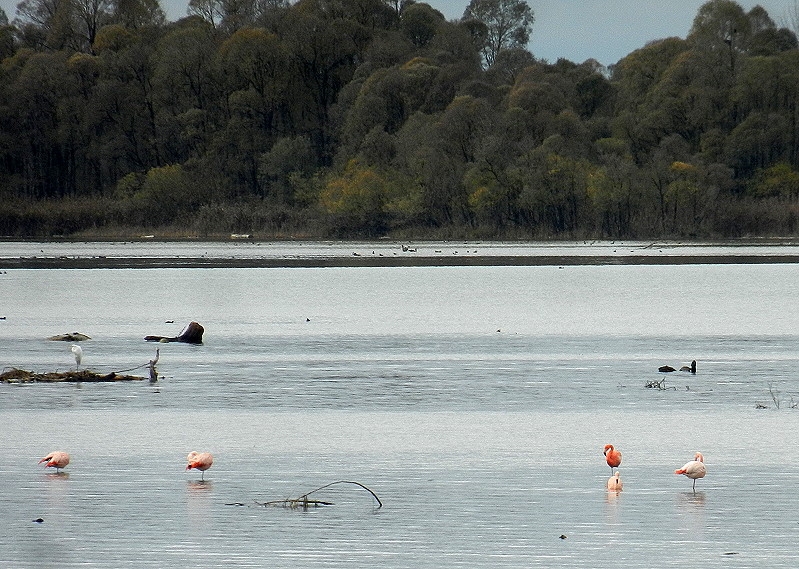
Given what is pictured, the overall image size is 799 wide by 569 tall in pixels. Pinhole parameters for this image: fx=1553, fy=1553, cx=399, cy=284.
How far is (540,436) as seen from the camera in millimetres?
17812

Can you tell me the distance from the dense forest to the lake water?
63001 mm

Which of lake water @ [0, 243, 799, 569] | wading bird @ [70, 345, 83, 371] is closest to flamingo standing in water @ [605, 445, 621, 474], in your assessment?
lake water @ [0, 243, 799, 569]

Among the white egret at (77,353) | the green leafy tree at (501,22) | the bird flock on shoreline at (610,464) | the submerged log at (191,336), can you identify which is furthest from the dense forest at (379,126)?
the bird flock on shoreline at (610,464)

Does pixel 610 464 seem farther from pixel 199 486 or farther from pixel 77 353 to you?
pixel 77 353

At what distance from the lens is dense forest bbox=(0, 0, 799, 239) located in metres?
103

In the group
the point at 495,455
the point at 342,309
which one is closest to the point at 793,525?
the point at 495,455

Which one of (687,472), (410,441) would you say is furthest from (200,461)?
(687,472)

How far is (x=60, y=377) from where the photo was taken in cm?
2423

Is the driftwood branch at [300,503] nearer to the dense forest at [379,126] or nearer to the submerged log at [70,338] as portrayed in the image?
the submerged log at [70,338]

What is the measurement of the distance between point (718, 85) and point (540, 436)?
93036 mm

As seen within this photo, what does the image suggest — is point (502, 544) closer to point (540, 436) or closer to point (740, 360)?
point (540, 436)

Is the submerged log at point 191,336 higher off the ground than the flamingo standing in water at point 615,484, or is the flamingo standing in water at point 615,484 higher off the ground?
the flamingo standing in water at point 615,484

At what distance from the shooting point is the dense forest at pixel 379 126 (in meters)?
103

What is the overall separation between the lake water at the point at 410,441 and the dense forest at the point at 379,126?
63.0 meters
